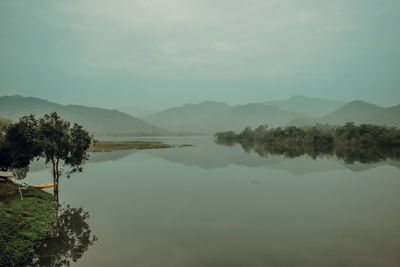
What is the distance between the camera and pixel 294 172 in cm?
6188

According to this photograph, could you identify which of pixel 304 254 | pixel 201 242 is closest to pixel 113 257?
pixel 201 242

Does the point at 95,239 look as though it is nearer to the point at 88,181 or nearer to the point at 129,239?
the point at 129,239

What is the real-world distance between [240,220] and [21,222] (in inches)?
889

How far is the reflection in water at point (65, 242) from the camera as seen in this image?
19375mm

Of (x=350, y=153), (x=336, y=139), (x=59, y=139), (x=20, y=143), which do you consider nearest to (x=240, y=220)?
(x=59, y=139)

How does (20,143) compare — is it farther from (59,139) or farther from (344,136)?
(344,136)

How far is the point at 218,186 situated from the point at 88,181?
27.3 metres

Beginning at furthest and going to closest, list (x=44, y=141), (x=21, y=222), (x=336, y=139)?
1. (x=336, y=139)
2. (x=44, y=141)
3. (x=21, y=222)

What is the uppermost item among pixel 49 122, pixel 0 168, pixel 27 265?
pixel 49 122

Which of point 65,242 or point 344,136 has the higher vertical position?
point 344,136

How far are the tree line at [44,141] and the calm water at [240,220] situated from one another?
7.51m

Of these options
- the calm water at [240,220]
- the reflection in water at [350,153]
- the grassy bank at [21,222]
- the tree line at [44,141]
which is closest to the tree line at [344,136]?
the reflection in water at [350,153]

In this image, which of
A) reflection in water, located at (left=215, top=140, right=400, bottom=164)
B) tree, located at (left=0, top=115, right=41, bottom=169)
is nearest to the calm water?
tree, located at (left=0, top=115, right=41, bottom=169)

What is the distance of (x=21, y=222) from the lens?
77.1 ft
